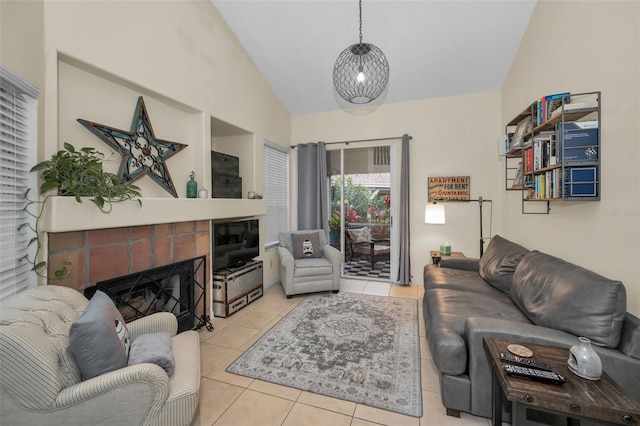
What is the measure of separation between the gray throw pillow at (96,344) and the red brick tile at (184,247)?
1.29 metres

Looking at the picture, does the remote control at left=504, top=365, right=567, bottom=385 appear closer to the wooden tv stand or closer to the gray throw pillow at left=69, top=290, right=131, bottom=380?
the gray throw pillow at left=69, top=290, right=131, bottom=380

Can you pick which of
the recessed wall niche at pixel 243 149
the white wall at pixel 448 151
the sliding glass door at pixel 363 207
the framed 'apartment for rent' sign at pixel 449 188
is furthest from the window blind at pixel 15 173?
the framed 'apartment for rent' sign at pixel 449 188

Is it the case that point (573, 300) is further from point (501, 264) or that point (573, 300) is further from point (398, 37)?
point (398, 37)

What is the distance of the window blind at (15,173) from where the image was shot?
1.52 meters

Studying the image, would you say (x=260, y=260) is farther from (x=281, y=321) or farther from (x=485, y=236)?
(x=485, y=236)

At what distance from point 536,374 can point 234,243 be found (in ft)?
10.0

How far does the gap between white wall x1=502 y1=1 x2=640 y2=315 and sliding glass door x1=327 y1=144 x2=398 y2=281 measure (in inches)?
86.8

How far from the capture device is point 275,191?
4.71 metres

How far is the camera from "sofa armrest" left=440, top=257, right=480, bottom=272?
3428 millimetres

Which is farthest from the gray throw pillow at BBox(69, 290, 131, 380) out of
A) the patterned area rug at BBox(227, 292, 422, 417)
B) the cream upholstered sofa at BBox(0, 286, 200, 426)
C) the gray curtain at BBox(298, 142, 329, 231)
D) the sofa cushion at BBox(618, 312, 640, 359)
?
the gray curtain at BBox(298, 142, 329, 231)

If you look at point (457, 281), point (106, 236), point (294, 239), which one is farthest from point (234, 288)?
point (457, 281)

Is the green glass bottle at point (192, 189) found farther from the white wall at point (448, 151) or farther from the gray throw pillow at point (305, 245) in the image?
the white wall at point (448, 151)

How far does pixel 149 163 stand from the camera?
2.60 meters

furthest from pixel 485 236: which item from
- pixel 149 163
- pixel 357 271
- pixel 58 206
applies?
pixel 58 206
